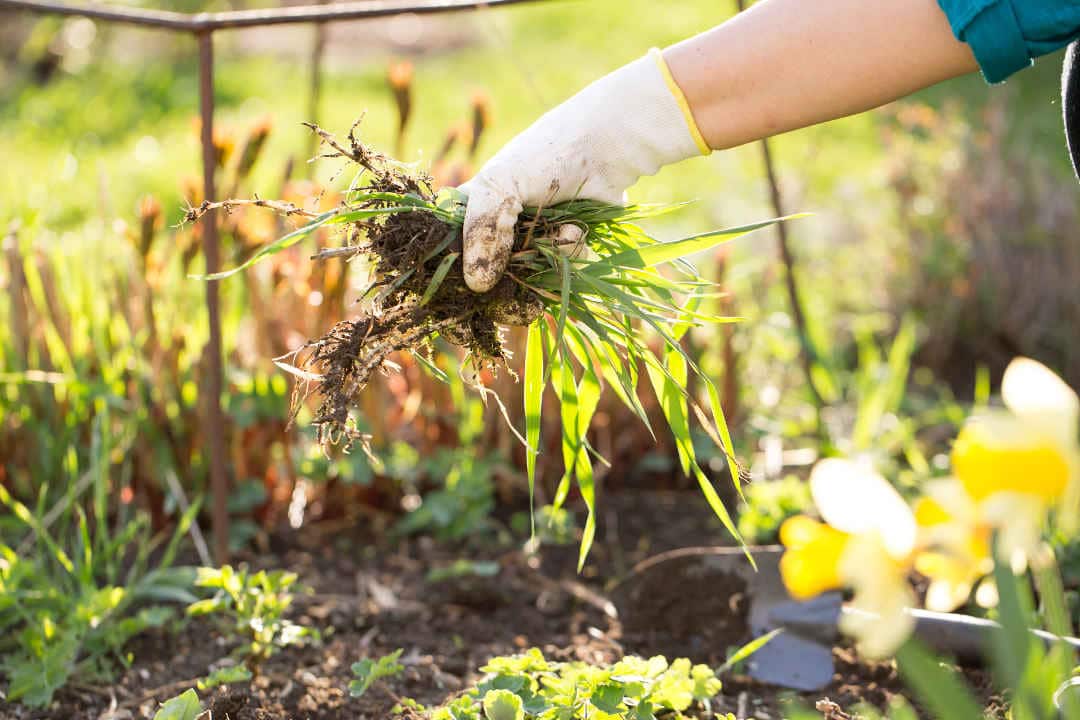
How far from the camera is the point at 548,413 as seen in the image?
7.30ft

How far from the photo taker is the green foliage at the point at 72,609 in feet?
4.81

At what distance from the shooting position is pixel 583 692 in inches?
46.9

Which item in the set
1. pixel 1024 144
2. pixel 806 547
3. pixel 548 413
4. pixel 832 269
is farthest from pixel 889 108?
pixel 806 547

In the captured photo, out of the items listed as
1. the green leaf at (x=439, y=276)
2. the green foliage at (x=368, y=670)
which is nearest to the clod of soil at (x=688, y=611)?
the green foliage at (x=368, y=670)

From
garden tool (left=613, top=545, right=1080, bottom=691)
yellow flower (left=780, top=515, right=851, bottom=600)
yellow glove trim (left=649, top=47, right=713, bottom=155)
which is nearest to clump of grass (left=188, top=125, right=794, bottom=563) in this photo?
yellow glove trim (left=649, top=47, right=713, bottom=155)

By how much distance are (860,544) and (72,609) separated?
139 centimetres

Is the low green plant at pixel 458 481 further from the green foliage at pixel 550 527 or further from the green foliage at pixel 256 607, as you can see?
the green foliage at pixel 256 607

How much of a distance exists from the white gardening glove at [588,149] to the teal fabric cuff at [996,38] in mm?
349

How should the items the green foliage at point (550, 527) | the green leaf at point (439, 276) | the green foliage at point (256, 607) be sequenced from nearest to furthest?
the green leaf at point (439, 276) < the green foliage at point (256, 607) < the green foliage at point (550, 527)

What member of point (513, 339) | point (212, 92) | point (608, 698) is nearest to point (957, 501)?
point (608, 698)

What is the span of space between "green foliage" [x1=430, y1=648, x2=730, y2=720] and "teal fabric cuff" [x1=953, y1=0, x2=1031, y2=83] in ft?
2.55

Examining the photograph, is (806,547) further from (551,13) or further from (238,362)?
(551,13)

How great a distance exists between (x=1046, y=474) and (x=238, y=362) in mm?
1780

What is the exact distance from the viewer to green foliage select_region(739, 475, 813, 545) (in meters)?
1.99
